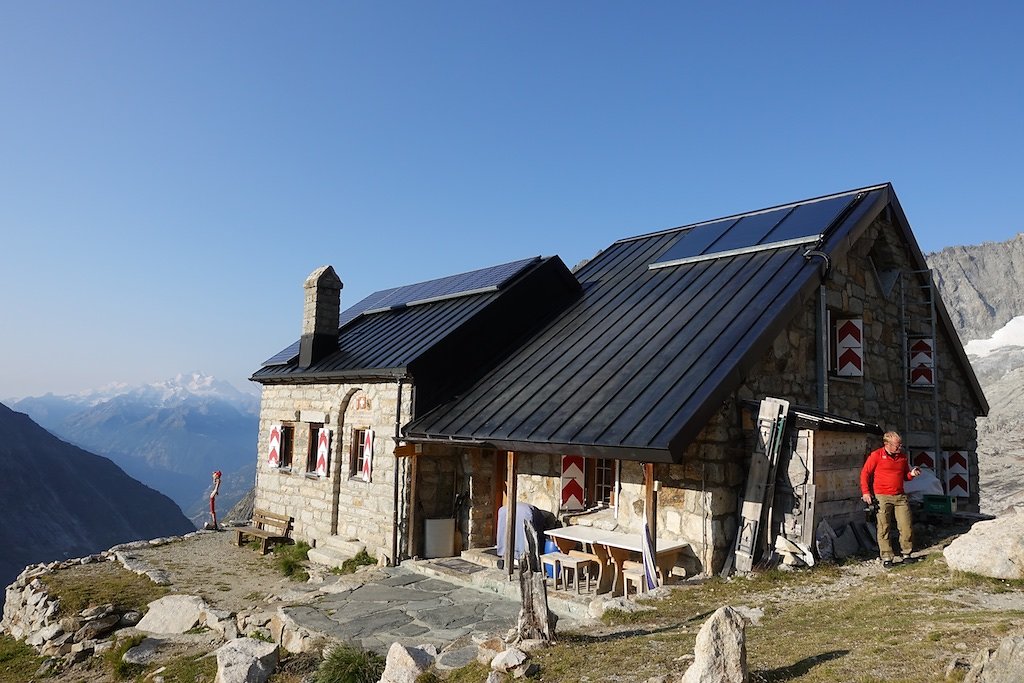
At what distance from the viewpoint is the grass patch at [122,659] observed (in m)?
9.34

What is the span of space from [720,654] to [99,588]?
13066 millimetres

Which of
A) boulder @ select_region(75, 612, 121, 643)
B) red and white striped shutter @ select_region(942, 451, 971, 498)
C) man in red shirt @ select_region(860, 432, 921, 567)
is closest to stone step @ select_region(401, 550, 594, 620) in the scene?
man in red shirt @ select_region(860, 432, 921, 567)

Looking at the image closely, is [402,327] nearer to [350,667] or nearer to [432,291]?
[432,291]

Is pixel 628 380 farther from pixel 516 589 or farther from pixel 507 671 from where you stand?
pixel 507 671

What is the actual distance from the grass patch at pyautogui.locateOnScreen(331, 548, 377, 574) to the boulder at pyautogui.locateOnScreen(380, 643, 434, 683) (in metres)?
6.95

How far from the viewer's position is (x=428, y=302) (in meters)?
16.7

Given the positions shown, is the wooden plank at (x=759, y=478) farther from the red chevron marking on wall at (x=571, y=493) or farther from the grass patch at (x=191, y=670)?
the grass patch at (x=191, y=670)

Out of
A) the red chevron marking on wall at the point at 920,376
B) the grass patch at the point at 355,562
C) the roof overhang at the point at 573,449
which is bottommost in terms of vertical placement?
the grass patch at the point at 355,562

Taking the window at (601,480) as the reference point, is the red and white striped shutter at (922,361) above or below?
above

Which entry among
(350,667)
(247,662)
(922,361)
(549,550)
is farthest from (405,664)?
(922,361)

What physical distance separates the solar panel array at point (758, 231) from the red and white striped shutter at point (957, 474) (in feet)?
18.8

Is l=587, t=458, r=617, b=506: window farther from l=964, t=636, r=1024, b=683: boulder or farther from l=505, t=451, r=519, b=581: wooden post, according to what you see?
l=964, t=636, r=1024, b=683: boulder

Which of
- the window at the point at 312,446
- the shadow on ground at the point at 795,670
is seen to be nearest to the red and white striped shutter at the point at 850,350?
the shadow on ground at the point at 795,670

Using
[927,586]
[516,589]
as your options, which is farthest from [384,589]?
[927,586]
